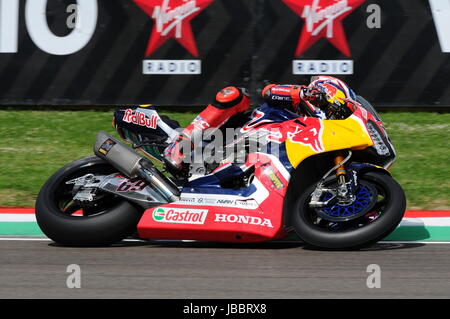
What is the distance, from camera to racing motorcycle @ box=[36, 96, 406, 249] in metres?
5.73

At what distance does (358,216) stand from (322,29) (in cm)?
447

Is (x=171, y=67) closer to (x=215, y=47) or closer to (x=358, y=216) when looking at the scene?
(x=215, y=47)

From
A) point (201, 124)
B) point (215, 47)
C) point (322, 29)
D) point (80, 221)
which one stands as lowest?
point (215, 47)

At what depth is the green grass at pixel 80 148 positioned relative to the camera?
7.71 meters

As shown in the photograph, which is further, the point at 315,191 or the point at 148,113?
the point at 148,113

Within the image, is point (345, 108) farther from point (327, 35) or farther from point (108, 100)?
point (108, 100)

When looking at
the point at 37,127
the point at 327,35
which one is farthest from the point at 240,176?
the point at 37,127

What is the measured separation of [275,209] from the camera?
580 centimetres

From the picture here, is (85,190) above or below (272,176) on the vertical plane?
below

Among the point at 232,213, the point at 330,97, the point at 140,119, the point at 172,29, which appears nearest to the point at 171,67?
the point at 172,29

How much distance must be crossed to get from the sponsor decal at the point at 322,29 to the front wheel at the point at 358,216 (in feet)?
13.4

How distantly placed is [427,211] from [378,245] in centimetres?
110

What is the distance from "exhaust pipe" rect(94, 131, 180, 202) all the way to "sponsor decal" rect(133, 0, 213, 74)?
3839 millimetres

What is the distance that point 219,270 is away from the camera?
5.30m
